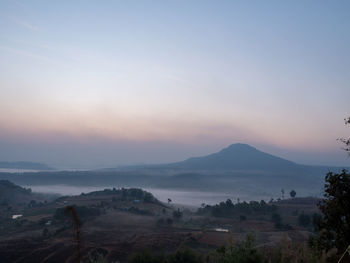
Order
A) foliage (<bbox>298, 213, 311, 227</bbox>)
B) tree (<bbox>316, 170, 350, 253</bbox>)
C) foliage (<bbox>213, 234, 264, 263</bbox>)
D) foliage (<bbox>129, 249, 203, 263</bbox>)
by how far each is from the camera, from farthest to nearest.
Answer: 1. foliage (<bbox>298, 213, 311, 227</bbox>)
2. foliage (<bbox>129, 249, 203, 263</bbox>)
3. tree (<bbox>316, 170, 350, 253</bbox>)
4. foliage (<bbox>213, 234, 264, 263</bbox>)

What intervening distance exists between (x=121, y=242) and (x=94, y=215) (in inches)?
979

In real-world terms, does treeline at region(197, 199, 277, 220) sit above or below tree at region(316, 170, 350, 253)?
below

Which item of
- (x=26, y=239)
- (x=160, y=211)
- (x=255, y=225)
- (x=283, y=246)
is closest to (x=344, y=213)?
(x=283, y=246)

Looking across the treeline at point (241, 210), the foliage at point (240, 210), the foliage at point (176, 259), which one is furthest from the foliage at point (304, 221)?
the foliage at point (176, 259)

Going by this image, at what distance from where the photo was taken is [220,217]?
69125 millimetres

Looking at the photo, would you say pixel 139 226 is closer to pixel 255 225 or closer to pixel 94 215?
pixel 94 215

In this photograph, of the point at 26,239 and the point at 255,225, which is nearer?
the point at 26,239

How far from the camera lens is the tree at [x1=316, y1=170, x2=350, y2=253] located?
8.70 meters

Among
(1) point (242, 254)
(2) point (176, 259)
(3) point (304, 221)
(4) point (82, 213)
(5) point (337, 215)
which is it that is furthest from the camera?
(4) point (82, 213)

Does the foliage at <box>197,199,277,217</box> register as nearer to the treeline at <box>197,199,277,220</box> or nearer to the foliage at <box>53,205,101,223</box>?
the treeline at <box>197,199,277,220</box>

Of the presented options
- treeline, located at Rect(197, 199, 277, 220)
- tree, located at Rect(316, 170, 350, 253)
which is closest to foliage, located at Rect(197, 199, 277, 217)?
treeline, located at Rect(197, 199, 277, 220)

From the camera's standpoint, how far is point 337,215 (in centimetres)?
887

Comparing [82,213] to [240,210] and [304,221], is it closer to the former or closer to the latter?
[240,210]

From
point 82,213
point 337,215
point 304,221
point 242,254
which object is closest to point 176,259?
point 337,215
